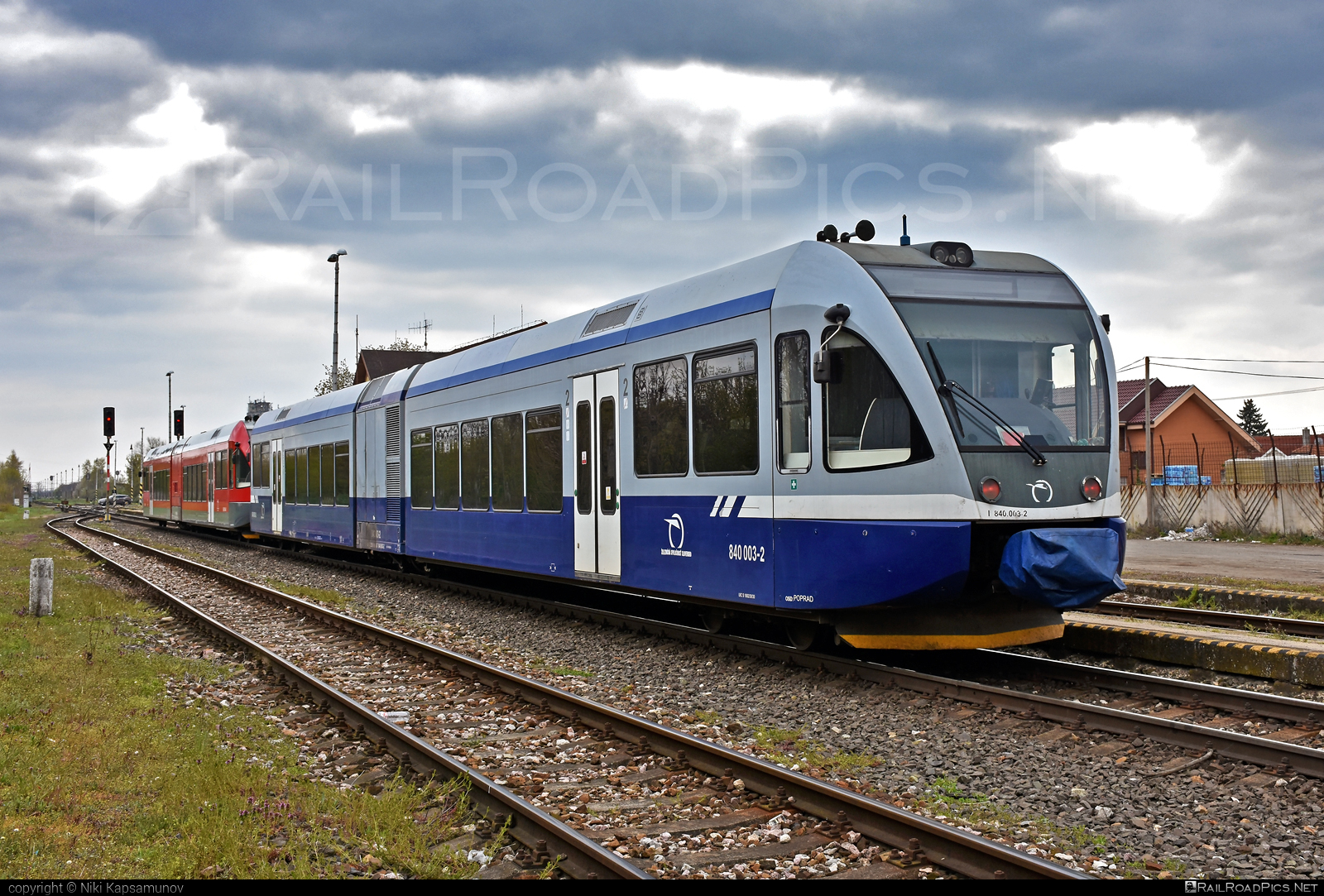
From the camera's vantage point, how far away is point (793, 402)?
9.00 metres

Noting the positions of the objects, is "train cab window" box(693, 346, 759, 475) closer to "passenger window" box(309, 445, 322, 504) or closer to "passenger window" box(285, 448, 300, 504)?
"passenger window" box(309, 445, 322, 504)

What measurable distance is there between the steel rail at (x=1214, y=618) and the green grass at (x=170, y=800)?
9.63 m

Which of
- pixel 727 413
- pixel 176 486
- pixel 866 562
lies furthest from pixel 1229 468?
pixel 176 486

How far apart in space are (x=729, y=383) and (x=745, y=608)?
2053 millimetres

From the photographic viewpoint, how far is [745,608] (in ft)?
32.1

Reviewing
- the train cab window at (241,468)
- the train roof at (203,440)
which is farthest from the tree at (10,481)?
the train cab window at (241,468)

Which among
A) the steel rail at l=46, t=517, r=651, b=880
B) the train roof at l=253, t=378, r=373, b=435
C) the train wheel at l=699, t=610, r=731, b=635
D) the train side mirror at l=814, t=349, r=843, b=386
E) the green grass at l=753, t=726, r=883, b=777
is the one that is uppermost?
the train roof at l=253, t=378, r=373, b=435

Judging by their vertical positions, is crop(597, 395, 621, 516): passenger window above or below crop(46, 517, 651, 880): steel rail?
above

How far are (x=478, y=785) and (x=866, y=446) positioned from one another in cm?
418

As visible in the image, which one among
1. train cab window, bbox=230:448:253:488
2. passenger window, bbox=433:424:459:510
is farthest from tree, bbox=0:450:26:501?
passenger window, bbox=433:424:459:510

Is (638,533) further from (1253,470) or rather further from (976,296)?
(1253,470)

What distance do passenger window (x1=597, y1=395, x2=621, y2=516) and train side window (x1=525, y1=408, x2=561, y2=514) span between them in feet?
3.48

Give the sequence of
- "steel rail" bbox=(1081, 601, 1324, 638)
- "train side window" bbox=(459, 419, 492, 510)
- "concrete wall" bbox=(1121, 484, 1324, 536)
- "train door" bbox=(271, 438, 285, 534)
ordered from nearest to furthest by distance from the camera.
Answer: "steel rail" bbox=(1081, 601, 1324, 638) < "train side window" bbox=(459, 419, 492, 510) < "concrete wall" bbox=(1121, 484, 1324, 536) < "train door" bbox=(271, 438, 285, 534)

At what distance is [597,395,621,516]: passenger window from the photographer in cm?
1178
